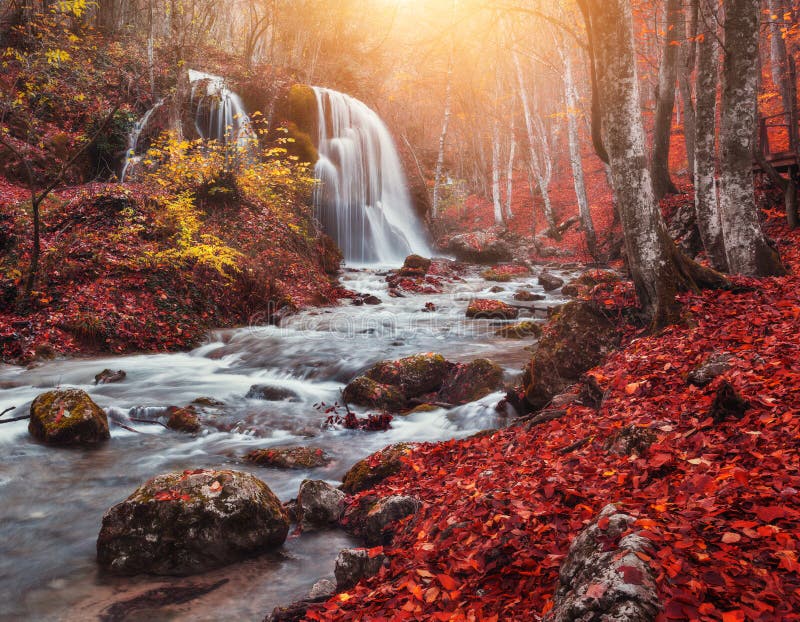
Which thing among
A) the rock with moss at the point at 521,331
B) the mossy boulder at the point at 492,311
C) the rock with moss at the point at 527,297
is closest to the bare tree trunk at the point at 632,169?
the rock with moss at the point at 521,331

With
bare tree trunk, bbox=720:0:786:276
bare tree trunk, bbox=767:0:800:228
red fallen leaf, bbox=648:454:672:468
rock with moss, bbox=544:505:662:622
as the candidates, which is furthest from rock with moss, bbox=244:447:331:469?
bare tree trunk, bbox=767:0:800:228

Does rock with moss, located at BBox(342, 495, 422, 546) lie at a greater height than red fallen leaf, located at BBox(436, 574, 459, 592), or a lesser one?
lesser

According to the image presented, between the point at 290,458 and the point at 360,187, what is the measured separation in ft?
69.9

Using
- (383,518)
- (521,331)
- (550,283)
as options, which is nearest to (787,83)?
(550,283)

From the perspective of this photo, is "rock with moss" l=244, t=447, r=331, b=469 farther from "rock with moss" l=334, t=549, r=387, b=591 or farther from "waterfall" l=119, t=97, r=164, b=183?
"waterfall" l=119, t=97, r=164, b=183

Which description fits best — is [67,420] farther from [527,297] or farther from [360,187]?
[360,187]

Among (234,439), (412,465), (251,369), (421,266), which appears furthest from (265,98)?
(412,465)

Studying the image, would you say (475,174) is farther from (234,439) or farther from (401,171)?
(234,439)

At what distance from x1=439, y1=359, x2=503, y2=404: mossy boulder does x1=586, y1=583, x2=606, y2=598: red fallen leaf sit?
19.6 feet

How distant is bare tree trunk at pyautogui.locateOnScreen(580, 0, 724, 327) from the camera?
5936 mm

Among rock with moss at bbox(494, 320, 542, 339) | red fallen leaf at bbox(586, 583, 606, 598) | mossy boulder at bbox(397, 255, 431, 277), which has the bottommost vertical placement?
rock with moss at bbox(494, 320, 542, 339)

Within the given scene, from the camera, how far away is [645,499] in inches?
110

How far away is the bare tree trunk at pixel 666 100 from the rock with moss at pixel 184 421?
1264cm

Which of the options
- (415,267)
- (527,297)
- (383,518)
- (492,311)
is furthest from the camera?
(415,267)
